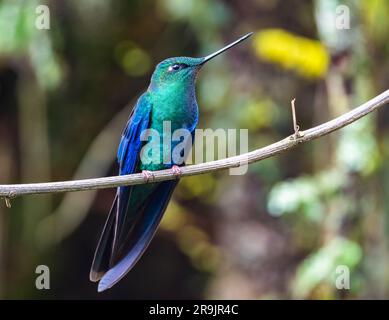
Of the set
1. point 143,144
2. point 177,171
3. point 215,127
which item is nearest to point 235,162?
point 177,171

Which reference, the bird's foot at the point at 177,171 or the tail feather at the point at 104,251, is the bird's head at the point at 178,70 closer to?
the bird's foot at the point at 177,171

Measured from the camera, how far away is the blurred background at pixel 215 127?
4391 mm

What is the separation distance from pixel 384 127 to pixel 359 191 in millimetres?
829

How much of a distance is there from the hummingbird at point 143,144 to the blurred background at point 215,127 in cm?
132

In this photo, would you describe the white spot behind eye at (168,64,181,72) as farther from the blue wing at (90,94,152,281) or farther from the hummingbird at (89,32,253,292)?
the blue wing at (90,94,152,281)

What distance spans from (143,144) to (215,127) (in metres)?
2.13

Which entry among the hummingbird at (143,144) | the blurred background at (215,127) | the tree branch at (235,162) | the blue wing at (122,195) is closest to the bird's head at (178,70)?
the hummingbird at (143,144)

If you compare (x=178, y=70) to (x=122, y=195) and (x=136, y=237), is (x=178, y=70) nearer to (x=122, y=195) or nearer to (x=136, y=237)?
(x=122, y=195)

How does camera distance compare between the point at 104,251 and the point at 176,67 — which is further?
the point at 176,67

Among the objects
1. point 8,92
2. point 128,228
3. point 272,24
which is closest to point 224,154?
point 272,24

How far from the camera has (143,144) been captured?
315 cm

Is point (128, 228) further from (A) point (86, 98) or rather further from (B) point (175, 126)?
(A) point (86, 98)

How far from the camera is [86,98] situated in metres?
5.99

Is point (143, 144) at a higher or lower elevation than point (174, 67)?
lower
